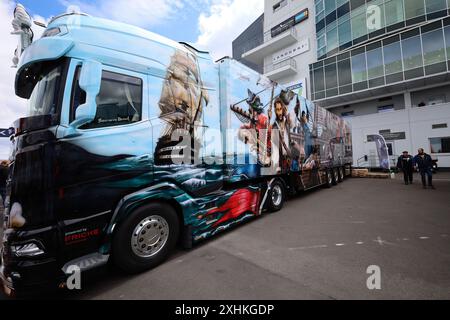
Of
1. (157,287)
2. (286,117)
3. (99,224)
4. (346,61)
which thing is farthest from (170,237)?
(346,61)

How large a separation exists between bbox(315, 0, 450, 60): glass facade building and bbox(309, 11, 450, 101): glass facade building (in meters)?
0.07

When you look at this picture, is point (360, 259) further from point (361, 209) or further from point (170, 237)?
point (361, 209)

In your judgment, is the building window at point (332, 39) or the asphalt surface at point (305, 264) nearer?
the asphalt surface at point (305, 264)

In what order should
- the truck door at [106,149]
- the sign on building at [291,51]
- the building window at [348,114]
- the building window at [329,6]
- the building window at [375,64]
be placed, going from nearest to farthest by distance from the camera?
the truck door at [106,149], the building window at [375,64], the building window at [329,6], the building window at [348,114], the sign on building at [291,51]

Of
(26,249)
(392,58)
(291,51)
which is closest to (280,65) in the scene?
(291,51)

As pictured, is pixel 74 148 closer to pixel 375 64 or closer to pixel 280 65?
pixel 375 64

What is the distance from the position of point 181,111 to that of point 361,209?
624cm

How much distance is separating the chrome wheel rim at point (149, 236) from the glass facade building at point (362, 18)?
88.3 feet

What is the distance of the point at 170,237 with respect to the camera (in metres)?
3.60

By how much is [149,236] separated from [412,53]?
25984 mm

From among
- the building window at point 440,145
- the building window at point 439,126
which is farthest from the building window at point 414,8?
the building window at point 440,145

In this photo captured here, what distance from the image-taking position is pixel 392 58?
20109mm

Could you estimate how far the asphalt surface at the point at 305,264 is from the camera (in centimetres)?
277

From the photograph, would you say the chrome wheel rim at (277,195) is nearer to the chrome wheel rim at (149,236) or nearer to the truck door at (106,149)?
the chrome wheel rim at (149,236)
